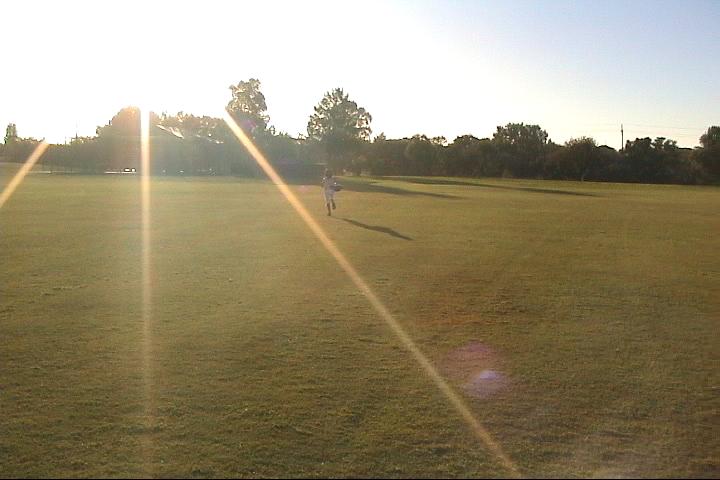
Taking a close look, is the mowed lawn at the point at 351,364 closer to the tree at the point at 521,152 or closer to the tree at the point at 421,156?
the tree at the point at 521,152

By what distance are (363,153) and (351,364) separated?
101m

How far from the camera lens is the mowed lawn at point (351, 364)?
5.27m

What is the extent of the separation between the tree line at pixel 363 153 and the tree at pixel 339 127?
14 cm

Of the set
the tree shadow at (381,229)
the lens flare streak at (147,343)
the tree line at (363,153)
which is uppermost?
the tree line at (363,153)

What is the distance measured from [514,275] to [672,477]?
8.64 m

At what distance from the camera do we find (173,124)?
14238cm

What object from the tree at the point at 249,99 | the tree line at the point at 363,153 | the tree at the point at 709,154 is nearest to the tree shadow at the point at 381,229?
the tree line at the point at 363,153

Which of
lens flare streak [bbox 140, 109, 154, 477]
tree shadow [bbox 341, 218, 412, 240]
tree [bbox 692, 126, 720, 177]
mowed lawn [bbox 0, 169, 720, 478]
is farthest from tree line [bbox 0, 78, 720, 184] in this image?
mowed lawn [bbox 0, 169, 720, 478]

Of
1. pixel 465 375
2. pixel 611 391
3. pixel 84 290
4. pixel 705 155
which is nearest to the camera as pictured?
pixel 611 391

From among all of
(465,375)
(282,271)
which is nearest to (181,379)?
(465,375)

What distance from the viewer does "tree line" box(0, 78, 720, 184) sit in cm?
8438

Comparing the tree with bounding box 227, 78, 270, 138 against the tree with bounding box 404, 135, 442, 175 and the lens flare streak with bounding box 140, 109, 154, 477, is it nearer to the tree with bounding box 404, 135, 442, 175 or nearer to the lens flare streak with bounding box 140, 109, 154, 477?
the tree with bounding box 404, 135, 442, 175

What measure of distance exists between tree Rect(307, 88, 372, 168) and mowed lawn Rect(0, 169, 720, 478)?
304ft

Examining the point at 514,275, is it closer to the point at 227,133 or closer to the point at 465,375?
the point at 465,375
